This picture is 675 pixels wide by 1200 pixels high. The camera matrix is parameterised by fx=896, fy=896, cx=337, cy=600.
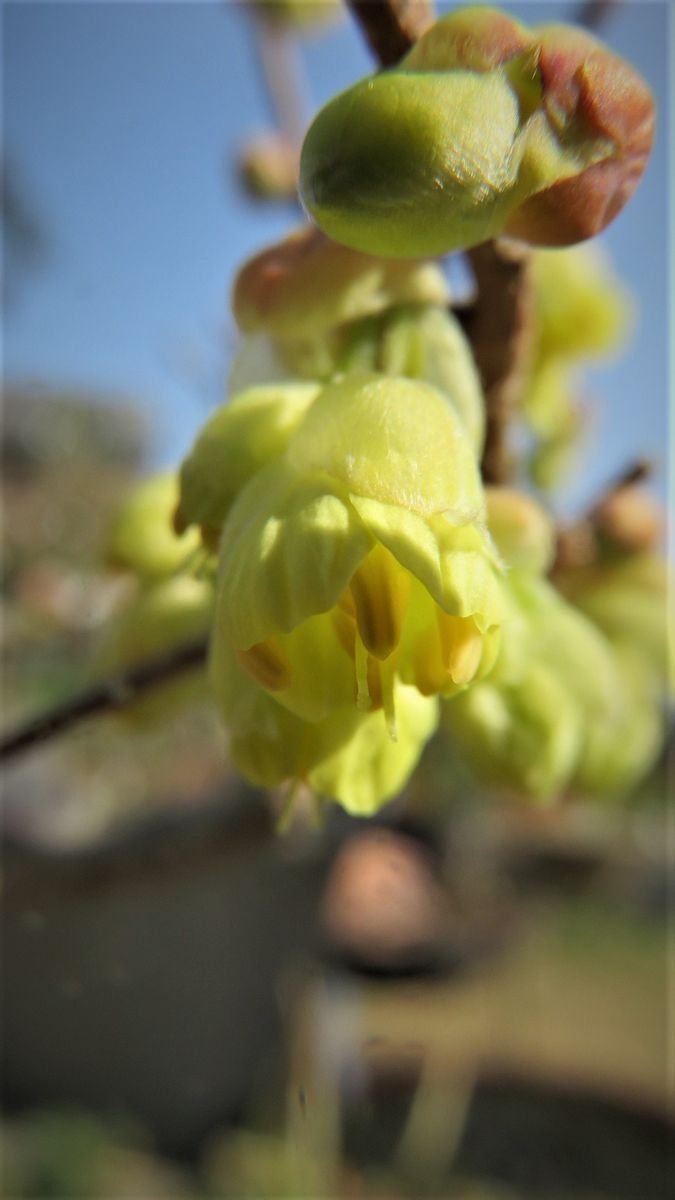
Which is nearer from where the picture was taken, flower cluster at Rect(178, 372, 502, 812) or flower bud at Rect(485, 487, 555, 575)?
flower cluster at Rect(178, 372, 502, 812)

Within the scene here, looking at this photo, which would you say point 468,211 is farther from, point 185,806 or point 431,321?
point 185,806

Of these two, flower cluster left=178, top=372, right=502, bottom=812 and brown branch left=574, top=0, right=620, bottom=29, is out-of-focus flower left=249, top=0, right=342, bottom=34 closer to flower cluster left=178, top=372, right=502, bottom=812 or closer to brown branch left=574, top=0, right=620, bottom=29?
brown branch left=574, top=0, right=620, bottom=29

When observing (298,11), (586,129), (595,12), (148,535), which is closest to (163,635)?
(148,535)

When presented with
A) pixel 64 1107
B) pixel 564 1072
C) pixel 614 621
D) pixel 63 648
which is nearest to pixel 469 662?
pixel 614 621

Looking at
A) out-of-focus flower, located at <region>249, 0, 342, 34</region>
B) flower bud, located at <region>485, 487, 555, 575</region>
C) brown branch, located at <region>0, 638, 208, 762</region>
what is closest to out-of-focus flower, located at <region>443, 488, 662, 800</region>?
flower bud, located at <region>485, 487, 555, 575</region>

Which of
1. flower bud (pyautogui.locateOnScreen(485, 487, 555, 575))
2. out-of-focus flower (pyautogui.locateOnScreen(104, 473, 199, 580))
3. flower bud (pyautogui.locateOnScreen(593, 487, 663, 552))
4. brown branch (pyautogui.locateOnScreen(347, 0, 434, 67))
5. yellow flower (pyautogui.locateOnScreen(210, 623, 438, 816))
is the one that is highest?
brown branch (pyautogui.locateOnScreen(347, 0, 434, 67))

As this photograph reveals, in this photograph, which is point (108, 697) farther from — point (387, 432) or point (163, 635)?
point (387, 432)
